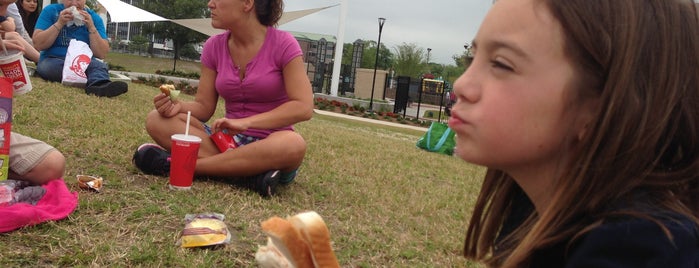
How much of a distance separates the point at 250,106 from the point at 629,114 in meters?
2.60

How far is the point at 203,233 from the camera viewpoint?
2111 millimetres

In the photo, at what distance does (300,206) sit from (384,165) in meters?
1.91

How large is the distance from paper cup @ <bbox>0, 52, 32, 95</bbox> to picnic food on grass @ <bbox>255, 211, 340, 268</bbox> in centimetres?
203

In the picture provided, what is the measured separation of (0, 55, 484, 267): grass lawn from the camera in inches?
77.5

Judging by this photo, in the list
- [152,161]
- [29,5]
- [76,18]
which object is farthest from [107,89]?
[152,161]

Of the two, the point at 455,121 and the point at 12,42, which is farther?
the point at 12,42

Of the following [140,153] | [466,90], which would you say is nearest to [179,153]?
[140,153]

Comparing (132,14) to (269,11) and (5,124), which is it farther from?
(5,124)

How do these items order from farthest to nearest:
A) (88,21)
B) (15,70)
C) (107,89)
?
(88,21)
(107,89)
(15,70)

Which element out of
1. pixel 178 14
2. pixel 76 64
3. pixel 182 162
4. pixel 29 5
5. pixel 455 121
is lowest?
pixel 182 162

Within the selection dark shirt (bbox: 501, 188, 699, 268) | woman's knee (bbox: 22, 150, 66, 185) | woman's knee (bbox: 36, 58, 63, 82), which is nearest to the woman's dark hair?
woman's knee (bbox: 22, 150, 66, 185)

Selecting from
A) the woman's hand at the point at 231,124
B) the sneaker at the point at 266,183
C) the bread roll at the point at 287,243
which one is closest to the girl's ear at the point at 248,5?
the woman's hand at the point at 231,124

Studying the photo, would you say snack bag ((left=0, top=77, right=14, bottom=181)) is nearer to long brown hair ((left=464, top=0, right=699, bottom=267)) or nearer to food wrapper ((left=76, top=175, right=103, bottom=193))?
food wrapper ((left=76, top=175, right=103, bottom=193))

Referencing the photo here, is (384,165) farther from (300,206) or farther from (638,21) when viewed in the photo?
(638,21)
